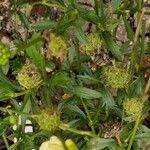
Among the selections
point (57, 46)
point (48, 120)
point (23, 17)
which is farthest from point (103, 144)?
point (23, 17)

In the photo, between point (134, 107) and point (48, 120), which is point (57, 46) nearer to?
point (48, 120)

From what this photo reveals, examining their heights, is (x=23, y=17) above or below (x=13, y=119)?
above

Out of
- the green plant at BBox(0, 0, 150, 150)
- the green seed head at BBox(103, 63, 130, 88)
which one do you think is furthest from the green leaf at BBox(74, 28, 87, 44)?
the green seed head at BBox(103, 63, 130, 88)

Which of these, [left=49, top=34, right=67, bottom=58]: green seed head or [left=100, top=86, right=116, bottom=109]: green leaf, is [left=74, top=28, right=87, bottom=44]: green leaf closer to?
[left=49, top=34, right=67, bottom=58]: green seed head

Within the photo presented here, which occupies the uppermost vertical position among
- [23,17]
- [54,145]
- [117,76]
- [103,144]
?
[23,17]

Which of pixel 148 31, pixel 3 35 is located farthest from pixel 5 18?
pixel 148 31

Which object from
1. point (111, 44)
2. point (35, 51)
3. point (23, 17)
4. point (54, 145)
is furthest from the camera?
point (23, 17)
